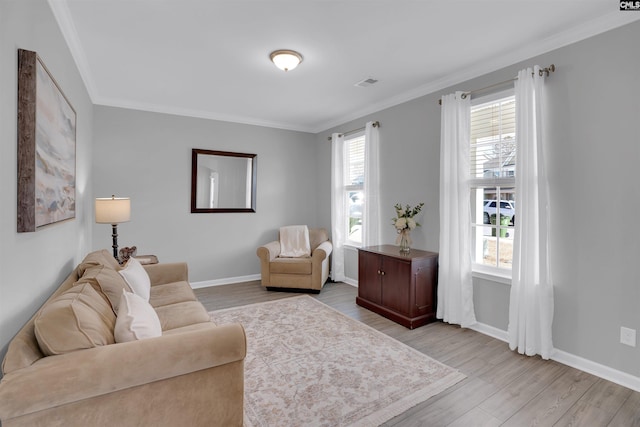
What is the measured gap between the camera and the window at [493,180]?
3088 mm

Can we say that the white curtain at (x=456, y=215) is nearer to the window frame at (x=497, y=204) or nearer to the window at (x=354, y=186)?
the window frame at (x=497, y=204)

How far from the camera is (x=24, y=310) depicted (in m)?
1.65

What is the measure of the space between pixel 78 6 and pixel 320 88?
93.4 inches

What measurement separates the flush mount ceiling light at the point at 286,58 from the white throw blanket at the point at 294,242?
9.41 feet

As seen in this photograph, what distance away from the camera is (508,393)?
7.31 ft

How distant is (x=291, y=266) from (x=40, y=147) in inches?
130

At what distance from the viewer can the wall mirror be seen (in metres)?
4.88

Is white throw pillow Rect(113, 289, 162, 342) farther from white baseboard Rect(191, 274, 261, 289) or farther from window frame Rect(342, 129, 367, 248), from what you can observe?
window frame Rect(342, 129, 367, 248)

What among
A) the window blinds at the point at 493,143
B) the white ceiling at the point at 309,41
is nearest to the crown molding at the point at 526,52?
the white ceiling at the point at 309,41

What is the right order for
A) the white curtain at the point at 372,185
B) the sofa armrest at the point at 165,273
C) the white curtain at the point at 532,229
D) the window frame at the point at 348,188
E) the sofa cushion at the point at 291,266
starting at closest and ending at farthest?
the white curtain at the point at 532,229 < the sofa armrest at the point at 165,273 < the white curtain at the point at 372,185 < the sofa cushion at the point at 291,266 < the window frame at the point at 348,188

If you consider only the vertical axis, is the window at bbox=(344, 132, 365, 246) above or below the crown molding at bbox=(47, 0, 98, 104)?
below

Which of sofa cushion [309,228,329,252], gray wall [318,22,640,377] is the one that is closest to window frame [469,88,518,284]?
gray wall [318,22,640,377]

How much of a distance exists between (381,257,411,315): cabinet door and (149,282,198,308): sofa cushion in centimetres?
208

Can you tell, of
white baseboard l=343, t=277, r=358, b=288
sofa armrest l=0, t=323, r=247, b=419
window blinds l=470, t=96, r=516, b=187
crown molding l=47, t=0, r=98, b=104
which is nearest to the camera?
Answer: sofa armrest l=0, t=323, r=247, b=419
